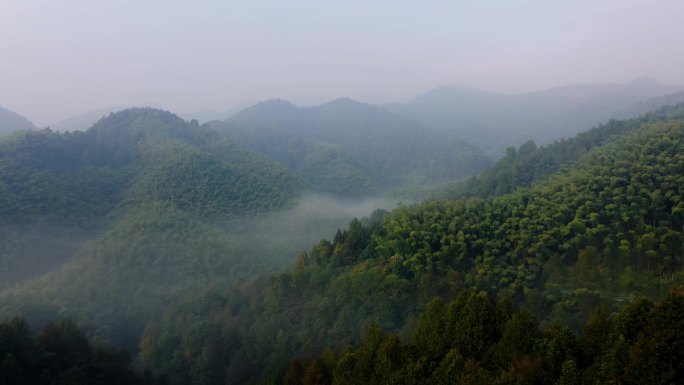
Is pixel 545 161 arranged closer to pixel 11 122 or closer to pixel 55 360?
pixel 55 360

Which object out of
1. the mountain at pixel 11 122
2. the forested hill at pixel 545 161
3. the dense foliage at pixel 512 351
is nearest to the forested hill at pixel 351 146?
the forested hill at pixel 545 161

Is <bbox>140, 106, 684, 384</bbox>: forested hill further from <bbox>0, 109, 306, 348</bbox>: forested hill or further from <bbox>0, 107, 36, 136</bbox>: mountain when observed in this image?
<bbox>0, 107, 36, 136</bbox>: mountain

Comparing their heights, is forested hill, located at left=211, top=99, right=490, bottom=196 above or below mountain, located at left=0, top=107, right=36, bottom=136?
below

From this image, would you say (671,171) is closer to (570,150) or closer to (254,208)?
(570,150)

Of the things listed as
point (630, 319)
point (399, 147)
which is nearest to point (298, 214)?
point (630, 319)

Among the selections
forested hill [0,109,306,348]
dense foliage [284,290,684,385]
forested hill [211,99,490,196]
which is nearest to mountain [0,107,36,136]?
forested hill [211,99,490,196]

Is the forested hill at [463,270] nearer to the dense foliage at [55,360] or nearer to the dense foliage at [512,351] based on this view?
the dense foliage at [512,351]
